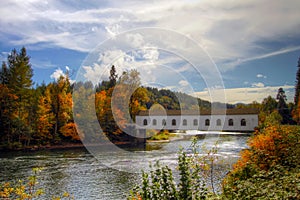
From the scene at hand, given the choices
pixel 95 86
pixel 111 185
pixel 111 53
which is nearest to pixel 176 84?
pixel 111 53

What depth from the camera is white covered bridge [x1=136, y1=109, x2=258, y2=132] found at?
90.0ft

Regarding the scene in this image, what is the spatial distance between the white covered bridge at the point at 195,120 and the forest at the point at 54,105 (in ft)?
3.33

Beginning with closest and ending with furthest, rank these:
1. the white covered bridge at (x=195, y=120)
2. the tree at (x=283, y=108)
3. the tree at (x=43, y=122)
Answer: the white covered bridge at (x=195, y=120), the tree at (x=43, y=122), the tree at (x=283, y=108)

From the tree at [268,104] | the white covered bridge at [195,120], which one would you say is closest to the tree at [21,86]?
the white covered bridge at [195,120]

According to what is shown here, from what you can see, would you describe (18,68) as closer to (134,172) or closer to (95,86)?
(95,86)

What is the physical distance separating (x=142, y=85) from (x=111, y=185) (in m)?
16.1

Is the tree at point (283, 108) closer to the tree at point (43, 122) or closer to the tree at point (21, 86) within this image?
the tree at point (43, 122)

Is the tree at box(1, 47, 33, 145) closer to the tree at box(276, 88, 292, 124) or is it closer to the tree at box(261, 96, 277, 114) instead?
the tree at box(276, 88, 292, 124)

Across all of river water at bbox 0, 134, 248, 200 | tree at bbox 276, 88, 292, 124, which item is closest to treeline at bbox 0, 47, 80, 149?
river water at bbox 0, 134, 248, 200

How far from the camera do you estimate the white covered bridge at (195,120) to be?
27438 mm

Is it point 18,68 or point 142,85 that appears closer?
point 142,85

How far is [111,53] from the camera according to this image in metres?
16.8

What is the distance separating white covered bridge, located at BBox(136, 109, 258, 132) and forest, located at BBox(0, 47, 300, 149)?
102 centimetres

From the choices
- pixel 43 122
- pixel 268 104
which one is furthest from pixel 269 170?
pixel 268 104
